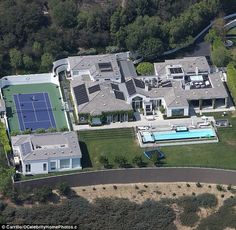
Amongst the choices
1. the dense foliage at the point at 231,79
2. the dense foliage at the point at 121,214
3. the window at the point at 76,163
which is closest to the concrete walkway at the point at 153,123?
the dense foliage at the point at 231,79

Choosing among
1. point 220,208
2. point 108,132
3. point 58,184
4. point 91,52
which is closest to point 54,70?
point 91,52

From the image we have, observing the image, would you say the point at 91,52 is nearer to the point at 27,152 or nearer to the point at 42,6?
the point at 42,6

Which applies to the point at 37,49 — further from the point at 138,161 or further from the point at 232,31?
the point at 232,31

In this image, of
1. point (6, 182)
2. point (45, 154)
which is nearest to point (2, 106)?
point (45, 154)

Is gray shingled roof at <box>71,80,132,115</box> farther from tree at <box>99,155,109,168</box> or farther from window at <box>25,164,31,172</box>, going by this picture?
window at <box>25,164,31,172</box>

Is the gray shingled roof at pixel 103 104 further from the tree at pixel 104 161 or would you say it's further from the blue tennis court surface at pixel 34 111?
the tree at pixel 104 161

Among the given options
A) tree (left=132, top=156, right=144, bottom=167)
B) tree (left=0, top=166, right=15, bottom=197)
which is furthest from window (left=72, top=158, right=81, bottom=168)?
tree (left=0, top=166, right=15, bottom=197)
